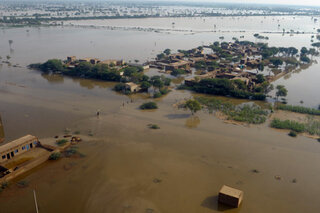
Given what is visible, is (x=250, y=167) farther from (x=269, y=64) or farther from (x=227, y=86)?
(x=269, y=64)

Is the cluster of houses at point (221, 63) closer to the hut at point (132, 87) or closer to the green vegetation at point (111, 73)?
the green vegetation at point (111, 73)

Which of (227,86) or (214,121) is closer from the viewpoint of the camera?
(214,121)

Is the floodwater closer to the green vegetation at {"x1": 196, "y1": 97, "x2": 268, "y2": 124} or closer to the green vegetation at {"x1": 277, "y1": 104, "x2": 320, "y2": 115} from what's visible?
the green vegetation at {"x1": 196, "y1": 97, "x2": 268, "y2": 124}

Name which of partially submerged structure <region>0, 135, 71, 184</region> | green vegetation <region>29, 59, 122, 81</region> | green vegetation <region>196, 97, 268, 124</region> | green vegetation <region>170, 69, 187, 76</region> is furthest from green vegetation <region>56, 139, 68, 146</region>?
green vegetation <region>170, 69, 187, 76</region>

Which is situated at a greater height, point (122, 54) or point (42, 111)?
point (122, 54)

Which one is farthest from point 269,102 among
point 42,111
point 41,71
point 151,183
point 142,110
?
point 41,71

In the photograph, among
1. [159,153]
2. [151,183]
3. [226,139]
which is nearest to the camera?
[151,183]

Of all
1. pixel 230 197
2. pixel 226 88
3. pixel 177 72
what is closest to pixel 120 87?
pixel 177 72
